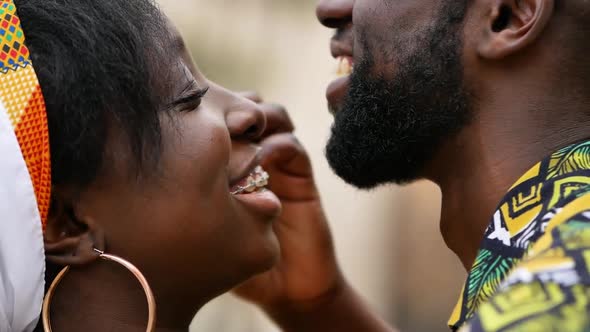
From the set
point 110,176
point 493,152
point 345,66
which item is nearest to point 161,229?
point 110,176

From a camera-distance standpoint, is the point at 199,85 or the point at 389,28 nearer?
the point at 199,85

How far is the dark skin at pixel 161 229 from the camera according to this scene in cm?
236

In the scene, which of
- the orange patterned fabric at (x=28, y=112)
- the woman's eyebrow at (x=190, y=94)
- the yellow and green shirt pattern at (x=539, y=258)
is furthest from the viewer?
the woman's eyebrow at (x=190, y=94)

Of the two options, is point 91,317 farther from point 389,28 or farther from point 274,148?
point 389,28

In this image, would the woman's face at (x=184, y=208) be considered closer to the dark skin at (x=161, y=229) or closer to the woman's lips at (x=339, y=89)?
the dark skin at (x=161, y=229)

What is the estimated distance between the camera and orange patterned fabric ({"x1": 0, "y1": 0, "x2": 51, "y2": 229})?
7.32 feet

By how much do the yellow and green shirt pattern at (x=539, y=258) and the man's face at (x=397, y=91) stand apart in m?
0.54

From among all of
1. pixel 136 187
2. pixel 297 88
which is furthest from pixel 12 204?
pixel 297 88

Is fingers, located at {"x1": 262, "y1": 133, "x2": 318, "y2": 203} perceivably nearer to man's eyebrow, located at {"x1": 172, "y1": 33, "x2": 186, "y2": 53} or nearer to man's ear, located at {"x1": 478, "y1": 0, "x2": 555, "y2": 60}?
man's eyebrow, located at {"x1": 172, "y1": 33, "x2": 186, "y2": 53}

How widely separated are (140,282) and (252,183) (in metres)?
0.51

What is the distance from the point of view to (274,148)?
3252mm

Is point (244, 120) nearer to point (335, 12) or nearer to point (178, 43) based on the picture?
point (178, 43)

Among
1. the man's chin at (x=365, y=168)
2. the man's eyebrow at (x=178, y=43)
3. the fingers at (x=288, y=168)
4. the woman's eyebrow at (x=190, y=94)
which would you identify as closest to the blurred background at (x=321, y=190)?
the fingers at (x=288, y=168)

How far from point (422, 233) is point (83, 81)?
6.36 meters
